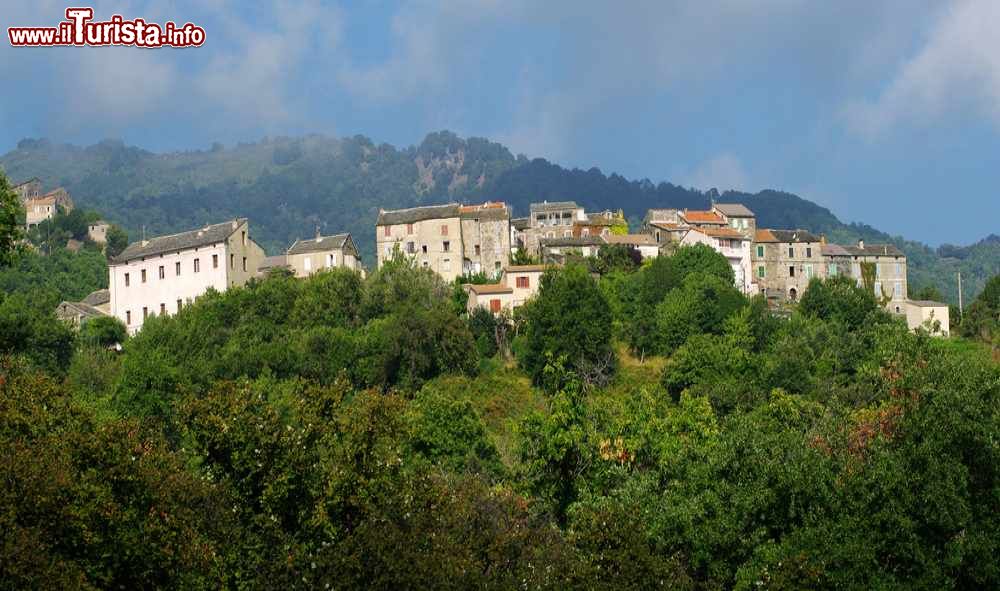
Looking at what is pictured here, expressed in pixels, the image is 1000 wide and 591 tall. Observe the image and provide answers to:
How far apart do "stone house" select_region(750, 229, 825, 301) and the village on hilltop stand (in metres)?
0.07

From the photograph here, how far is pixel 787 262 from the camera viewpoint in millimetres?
87500

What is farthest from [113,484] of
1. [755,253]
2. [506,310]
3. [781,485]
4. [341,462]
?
[755,253]

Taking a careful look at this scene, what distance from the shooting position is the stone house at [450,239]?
79.9 m

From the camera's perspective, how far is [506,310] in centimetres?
7194

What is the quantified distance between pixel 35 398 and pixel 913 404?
2037 centimetres

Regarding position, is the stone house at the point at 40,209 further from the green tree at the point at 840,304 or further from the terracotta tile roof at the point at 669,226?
the green tree at the point at 840,304

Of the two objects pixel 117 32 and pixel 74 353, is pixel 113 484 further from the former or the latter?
pixel 74 353

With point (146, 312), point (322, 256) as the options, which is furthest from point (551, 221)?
point (146, 312)

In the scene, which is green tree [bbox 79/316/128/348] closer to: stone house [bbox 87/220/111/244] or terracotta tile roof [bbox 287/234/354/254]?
terracotta tile roof [bbox 287/234/354/254]

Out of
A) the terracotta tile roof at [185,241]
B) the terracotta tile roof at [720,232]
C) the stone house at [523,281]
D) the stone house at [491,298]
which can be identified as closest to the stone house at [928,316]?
the terracotta tile roof at [720,232]

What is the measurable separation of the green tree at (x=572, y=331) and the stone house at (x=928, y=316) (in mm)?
24049

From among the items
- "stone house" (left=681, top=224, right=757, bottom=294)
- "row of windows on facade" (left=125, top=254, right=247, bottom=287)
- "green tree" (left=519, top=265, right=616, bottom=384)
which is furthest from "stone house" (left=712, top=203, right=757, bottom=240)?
"row of windows on facade" (left=125, top=254, right=247, bottom=287)

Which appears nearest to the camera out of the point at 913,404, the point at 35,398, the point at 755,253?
the point at 35,398

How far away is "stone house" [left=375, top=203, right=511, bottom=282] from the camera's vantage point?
79.9 meters
